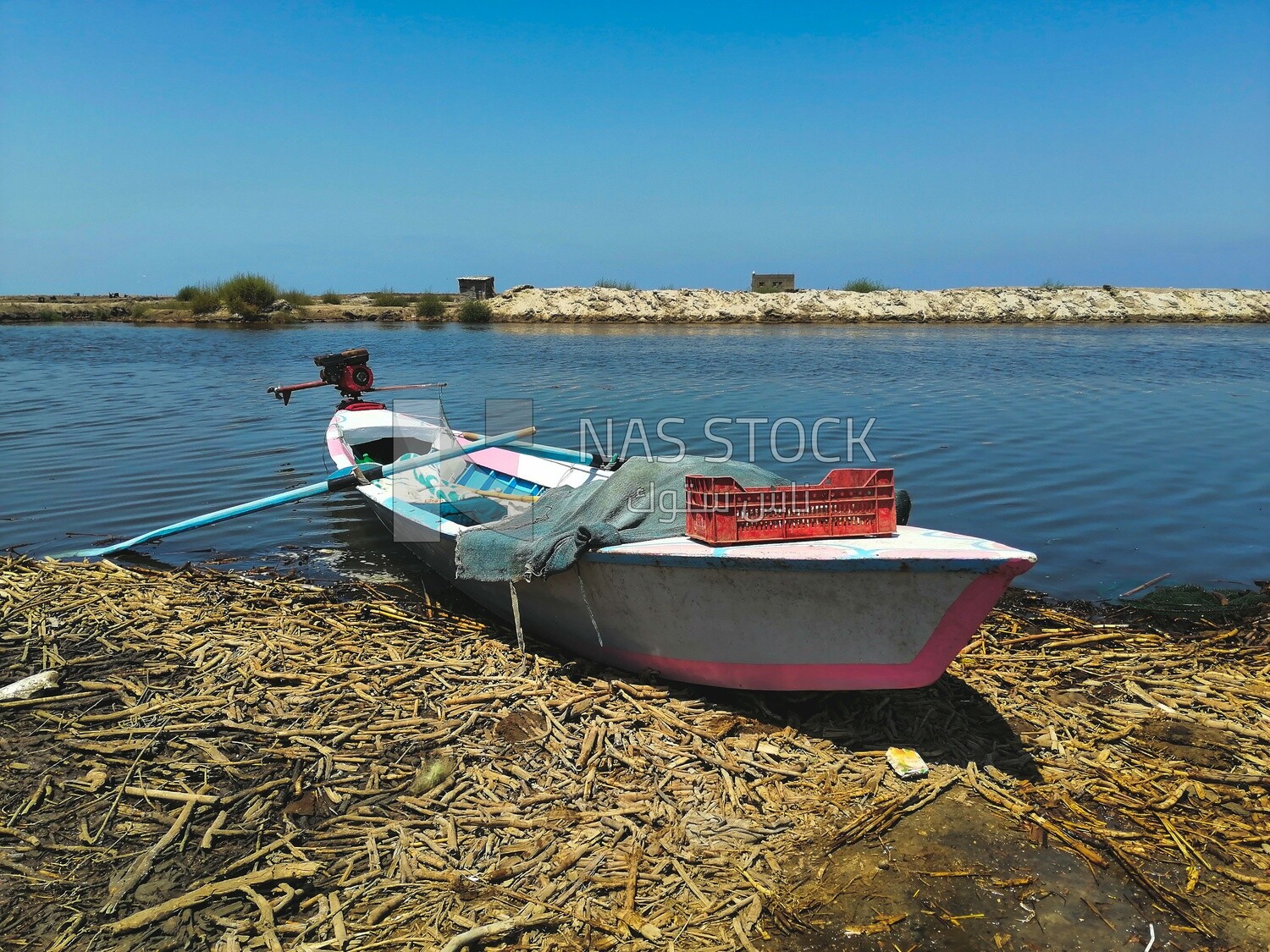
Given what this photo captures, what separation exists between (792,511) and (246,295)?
5671 cm

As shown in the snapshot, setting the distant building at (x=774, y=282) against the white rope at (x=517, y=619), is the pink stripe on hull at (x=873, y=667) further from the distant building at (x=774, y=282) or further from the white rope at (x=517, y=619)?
the distant building at (x=774, y=282)

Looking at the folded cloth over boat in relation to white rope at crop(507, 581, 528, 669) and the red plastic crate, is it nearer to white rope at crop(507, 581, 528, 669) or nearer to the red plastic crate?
white rope at crop(507, 581, 528, 669)

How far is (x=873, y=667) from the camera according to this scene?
→ 489 centimetres

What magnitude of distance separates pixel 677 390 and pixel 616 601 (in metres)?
16.8

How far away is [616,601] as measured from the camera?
18.5 feet

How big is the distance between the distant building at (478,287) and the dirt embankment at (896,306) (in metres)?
6.07

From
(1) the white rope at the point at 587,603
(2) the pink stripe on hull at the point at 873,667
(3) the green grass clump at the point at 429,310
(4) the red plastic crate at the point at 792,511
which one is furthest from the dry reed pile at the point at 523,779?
(3) the green grass clump at the point at 429,310

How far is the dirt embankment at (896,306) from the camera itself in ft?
167

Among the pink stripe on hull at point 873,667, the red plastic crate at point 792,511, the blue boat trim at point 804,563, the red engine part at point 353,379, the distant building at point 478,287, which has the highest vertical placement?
the distant building at point 478,287

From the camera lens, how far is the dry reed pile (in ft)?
12.0

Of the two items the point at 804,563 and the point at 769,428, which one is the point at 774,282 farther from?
the point at 804,563

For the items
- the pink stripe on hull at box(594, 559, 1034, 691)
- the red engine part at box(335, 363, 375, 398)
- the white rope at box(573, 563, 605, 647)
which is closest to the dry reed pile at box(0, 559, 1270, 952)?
the pink stripe on hull at box(594, 559, 1034, 691)

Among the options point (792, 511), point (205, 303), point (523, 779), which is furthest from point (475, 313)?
point (523, 779)

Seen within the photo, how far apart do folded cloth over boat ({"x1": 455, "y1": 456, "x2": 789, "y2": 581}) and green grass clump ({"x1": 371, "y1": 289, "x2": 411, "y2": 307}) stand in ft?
204
